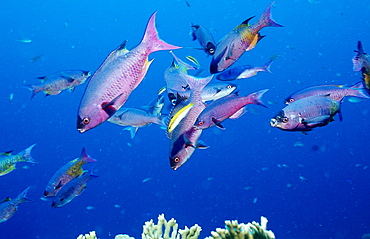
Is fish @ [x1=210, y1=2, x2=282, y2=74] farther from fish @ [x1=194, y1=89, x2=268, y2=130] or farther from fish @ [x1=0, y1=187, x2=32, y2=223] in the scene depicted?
fish @ [x1=0, y1=187, x2=32, y2=223]

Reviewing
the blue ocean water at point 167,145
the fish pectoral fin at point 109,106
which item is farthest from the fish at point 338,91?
the blue ocean water at point 167,145

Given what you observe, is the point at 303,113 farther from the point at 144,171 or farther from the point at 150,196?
the point at 144,171

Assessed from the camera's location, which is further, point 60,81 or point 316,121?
point 60,81

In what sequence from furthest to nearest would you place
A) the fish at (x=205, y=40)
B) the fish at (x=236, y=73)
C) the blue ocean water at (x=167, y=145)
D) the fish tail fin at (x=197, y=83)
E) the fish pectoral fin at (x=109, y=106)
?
1. the blue ocean water at (x=167, y=145)
2. the fish at (x=236, y=73)
3. the fish at (x=205, y=40)
4. the fish tail fin at (x=197, y=83)
5. the fish pectoral fin at (x=109, y=106)

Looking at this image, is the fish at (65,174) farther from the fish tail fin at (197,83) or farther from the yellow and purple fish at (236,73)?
the fish tail fin at (197,83)

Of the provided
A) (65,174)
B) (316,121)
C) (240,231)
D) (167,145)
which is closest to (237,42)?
(316,121)

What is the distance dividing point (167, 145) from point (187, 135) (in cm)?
4628

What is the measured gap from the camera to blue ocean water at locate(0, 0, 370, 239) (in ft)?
105

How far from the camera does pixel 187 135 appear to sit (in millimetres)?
2660

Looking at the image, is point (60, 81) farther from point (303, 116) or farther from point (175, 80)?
point (303, 116)

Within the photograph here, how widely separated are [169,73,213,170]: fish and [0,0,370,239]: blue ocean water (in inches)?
563

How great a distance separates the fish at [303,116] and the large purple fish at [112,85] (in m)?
1.33

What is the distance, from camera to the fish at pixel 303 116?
283 cm

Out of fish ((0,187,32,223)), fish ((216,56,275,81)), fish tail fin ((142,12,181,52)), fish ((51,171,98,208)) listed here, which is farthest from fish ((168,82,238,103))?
fish ((0,187,32,223))
